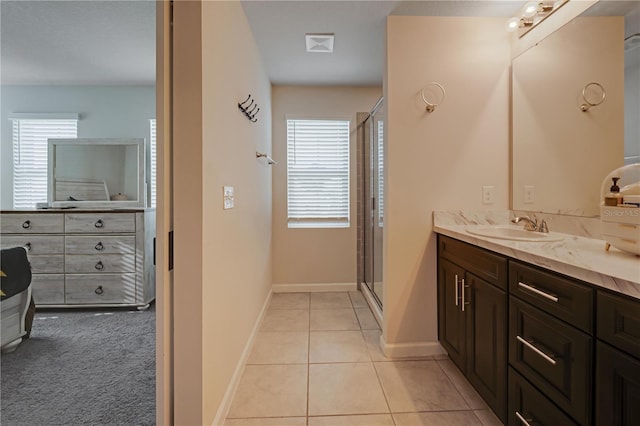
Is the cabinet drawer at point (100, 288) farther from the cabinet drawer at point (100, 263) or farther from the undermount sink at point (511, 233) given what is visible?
the undermount sink at point (511, 233)

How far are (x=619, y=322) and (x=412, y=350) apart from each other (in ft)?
4.70

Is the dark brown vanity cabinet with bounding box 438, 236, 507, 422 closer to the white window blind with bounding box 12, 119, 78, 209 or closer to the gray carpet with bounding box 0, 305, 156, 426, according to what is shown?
the gray carpet with bounding box 0, 305, 156, 426

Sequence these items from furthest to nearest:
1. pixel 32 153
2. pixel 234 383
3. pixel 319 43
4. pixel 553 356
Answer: pixel 32 153, pixel 319 43, pixel 234 383, pixel 553 356

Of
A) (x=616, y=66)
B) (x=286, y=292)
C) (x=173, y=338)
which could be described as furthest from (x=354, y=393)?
(x=616, y=66)

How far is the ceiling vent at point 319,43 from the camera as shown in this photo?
7.35 ft

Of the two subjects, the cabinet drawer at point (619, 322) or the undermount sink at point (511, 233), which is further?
the undermount sink at point (511, 233)

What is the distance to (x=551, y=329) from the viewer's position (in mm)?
1002

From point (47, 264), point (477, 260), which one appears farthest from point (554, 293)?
point (47, 264)

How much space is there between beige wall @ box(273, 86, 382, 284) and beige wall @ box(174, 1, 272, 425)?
1.42 metres

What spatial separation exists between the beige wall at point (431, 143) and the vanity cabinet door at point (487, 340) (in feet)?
1.55

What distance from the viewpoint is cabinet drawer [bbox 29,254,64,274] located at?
8.91ft

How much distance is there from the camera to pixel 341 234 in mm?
3410

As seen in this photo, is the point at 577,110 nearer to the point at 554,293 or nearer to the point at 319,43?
the point at 554,293

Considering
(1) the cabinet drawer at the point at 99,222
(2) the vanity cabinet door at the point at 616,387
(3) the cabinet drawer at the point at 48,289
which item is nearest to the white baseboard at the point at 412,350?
(2) the vanity cabinet door at the point at 616,387
